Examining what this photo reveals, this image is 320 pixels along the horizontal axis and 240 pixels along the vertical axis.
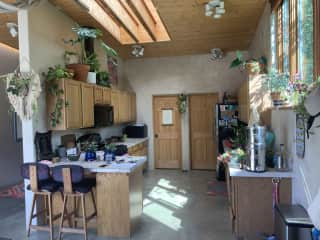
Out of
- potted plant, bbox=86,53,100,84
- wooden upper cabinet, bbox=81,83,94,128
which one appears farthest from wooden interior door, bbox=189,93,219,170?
wooden upper cabinet, bbox=81,83,94,128

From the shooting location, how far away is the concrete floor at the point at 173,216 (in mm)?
3121

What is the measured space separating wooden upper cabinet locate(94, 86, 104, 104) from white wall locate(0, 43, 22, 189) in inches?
90.2

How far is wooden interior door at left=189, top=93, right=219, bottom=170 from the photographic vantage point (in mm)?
6605

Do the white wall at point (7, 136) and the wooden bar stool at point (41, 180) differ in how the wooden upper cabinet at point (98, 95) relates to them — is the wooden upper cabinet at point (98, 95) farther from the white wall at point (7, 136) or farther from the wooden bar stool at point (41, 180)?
the white wall at point (7, 136)

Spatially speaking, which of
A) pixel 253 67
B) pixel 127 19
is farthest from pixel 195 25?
pixel 253 67

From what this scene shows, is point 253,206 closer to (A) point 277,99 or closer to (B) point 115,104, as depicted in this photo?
(A) point 277,99

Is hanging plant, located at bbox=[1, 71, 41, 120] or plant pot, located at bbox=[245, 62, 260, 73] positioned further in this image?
plant pot, located at bbox=[245, 62, 260, 73]

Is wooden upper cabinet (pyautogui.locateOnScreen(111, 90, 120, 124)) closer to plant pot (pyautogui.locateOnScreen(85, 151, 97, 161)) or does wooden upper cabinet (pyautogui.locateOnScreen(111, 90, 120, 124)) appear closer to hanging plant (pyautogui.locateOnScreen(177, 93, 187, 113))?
hanging plant (pyautogui.locateOnScreen(177, 93, 187, 113))

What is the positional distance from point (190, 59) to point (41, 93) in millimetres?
4160

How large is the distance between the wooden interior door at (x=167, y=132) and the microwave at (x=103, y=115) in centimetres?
212

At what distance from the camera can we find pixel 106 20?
4469 mm

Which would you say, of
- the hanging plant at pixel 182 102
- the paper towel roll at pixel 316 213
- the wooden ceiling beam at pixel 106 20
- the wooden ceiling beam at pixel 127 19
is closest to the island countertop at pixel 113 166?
the paper towel roll at pixel 316 213

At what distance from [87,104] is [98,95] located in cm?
52

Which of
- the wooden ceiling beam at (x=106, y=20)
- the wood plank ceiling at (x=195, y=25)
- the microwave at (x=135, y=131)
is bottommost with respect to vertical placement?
the microwave at (x=135, y=131)
